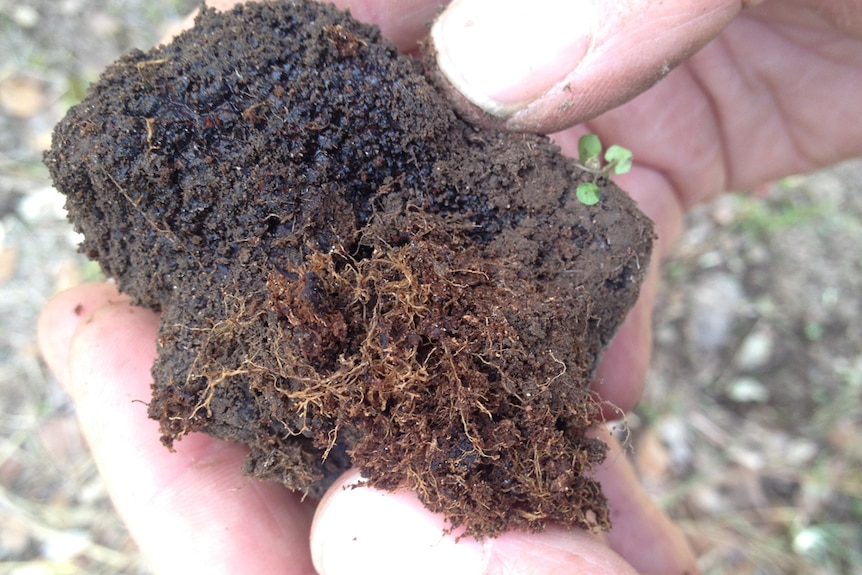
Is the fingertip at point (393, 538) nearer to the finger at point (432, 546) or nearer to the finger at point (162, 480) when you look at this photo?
the finger at point (432, 546)

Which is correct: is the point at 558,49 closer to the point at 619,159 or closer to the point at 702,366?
the point at 619,159

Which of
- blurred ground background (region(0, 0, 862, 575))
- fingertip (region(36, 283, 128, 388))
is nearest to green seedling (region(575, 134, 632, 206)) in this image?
fingertip (region(36, 283, 128, 388))

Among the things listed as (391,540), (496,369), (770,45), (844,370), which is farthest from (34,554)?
(844,370)

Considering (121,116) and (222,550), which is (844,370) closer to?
(222,550)

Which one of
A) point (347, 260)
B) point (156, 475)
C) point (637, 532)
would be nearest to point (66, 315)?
point (156, 475)

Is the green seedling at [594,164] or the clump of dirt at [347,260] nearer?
the clump of dirt at [347,260]

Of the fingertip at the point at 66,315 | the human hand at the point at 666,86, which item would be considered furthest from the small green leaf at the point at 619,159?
the fingertip at the point at 66,315
